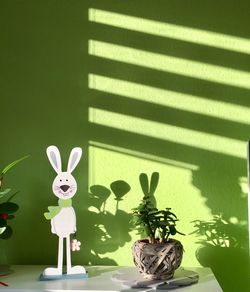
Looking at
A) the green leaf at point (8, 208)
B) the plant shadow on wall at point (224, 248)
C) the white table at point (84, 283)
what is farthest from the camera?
the plant shadow on wall at point (224, 248)

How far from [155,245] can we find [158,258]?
0.04 metres

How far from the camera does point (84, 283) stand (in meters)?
1.70

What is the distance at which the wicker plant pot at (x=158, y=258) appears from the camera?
169 cm

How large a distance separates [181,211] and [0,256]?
2.48 ft

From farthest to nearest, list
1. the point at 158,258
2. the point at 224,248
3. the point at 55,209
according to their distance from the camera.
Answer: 1. the point at 224,248
2. the point at 55,209
3. the point at 158,258

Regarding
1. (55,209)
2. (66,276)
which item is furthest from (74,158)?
(66,276)

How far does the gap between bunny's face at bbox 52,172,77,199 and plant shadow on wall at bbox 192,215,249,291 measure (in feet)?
1.76

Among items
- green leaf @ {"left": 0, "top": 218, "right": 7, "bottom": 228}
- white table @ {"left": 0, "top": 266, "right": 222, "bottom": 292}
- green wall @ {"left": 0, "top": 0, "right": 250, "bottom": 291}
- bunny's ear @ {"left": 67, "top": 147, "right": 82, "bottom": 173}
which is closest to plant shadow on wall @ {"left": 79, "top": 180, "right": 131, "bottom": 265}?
green wall @ {"left": 0, "top": 0, "right": 250, "bottom": 291}

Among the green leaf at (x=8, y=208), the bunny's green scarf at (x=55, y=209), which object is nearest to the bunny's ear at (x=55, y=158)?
the bunny's green scarf at (x=55, y=209)

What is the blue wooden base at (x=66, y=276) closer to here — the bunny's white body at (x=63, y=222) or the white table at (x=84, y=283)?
the white table at (x=84, y=283)

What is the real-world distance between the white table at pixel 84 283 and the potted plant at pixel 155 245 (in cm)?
9

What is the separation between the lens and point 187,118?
1.99 meters

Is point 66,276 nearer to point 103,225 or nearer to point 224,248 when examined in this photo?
point 103,225

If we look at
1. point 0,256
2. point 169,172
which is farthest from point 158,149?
point 0,256
